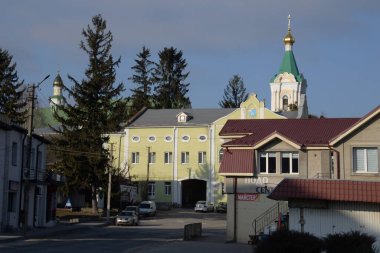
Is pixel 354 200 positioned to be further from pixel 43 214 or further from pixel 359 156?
pixel 43 214

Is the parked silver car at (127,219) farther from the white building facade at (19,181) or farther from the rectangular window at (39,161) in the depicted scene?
the rectangular window at (39,161)

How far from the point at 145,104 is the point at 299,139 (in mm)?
68983

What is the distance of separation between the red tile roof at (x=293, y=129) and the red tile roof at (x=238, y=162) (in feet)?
1.64

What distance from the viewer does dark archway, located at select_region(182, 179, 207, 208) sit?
8088 cm

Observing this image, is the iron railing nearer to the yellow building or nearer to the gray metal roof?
the yellow building

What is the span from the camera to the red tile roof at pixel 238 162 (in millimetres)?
36906

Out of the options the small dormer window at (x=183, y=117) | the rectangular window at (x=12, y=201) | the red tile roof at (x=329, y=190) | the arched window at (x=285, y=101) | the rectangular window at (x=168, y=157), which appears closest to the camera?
the red tile roof at (x=329, y=190)

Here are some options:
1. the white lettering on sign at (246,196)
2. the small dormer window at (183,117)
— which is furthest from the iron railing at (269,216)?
the small dormer window at (183,117)

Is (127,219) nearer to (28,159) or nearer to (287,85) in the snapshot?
(28,159)

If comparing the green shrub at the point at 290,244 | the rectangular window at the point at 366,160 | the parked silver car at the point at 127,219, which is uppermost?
the rectangular window at the point at 366,160

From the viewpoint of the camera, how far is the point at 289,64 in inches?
4126

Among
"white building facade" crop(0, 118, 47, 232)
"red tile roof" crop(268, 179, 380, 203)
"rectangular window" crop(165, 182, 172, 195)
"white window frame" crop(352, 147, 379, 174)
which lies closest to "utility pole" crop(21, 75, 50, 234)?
"white building facade" crop(0, 118, 47, 232)

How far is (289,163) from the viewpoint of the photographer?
36531mm

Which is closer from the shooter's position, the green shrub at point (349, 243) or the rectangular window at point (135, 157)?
the green shrub at point (349, 243)
